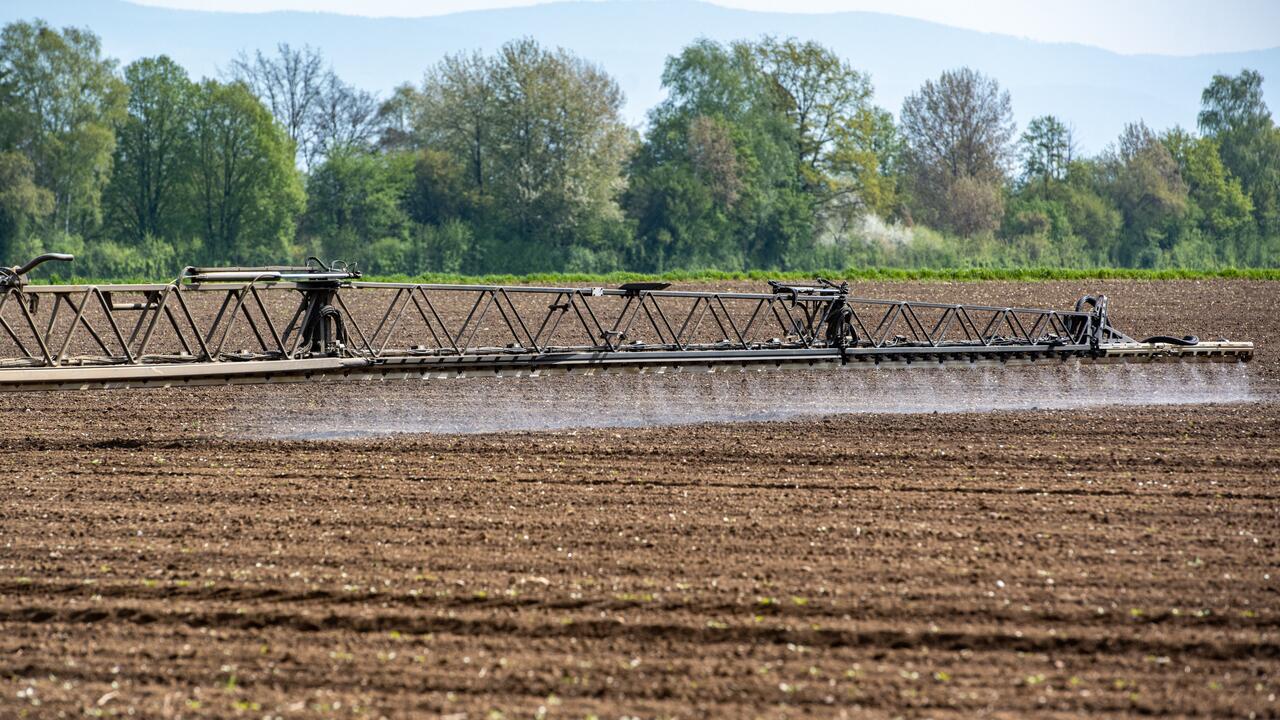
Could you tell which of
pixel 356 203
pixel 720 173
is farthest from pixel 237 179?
pixel 720 173

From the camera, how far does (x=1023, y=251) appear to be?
74.3m

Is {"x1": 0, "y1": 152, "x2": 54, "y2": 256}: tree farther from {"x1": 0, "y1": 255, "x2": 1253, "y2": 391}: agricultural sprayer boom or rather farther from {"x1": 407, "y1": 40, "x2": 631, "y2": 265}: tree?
{"x1": 0, "y1": 255, "x2": 1253, "y2": 391}: agricultural sprayer boom

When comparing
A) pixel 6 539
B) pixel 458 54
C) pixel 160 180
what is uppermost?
pixel 458 54

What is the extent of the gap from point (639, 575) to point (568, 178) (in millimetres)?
56402

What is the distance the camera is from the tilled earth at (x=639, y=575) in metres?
7.20

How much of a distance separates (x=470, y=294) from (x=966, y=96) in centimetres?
5660

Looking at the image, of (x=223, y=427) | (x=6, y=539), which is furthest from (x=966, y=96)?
(x=6, y=539)

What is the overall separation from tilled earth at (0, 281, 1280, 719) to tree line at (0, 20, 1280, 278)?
162 feet

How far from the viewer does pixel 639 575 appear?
9.34 meters

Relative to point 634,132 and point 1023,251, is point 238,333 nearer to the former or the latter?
point 634,132

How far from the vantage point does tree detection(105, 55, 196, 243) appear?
207 ft

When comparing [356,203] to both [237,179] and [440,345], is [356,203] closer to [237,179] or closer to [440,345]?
[237,179]

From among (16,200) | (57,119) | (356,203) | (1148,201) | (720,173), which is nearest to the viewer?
(16,200)

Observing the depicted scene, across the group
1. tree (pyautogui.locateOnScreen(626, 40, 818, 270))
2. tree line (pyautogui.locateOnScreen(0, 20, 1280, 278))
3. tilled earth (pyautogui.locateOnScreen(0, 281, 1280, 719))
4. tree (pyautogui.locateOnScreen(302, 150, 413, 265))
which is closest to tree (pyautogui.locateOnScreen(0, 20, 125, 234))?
tree line (pyautogui.locateOnScreen(0, 20, 1280, 278))
